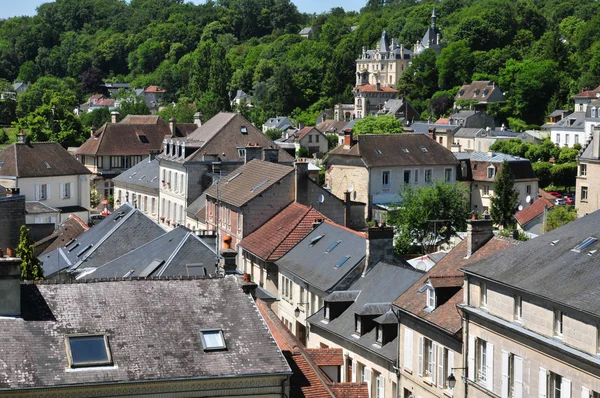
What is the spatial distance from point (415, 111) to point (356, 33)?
57112 mm

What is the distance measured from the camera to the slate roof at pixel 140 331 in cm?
1728

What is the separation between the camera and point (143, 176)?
68062 mm

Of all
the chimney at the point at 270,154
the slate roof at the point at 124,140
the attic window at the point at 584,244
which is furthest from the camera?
the slate roof at the point at 124,140

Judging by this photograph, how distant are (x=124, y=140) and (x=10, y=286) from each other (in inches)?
2505

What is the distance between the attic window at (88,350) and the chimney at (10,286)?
1.00 m

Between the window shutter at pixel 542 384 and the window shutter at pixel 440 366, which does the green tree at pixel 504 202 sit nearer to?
the window shutter at pixel 440 366

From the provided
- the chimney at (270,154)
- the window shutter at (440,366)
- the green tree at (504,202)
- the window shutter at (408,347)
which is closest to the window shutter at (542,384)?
the window shutter at (440,366)

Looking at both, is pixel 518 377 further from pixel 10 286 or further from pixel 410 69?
pixel 410 69

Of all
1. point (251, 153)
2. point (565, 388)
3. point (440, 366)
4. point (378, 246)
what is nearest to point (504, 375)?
point (565, 388)

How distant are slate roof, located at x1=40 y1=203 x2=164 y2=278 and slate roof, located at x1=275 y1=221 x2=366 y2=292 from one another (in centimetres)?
525

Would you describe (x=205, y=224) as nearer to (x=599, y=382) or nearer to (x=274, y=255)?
(x=274, y=255)

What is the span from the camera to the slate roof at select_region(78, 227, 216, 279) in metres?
33.5

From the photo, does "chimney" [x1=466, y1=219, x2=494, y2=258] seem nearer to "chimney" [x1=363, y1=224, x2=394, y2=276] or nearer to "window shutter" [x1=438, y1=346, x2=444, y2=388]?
"window shutter" [x1=438, y1=346, x2=444, y2=388]

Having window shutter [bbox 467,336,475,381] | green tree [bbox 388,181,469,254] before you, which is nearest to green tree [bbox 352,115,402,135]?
green tree [bbox 388,181,469,254]
